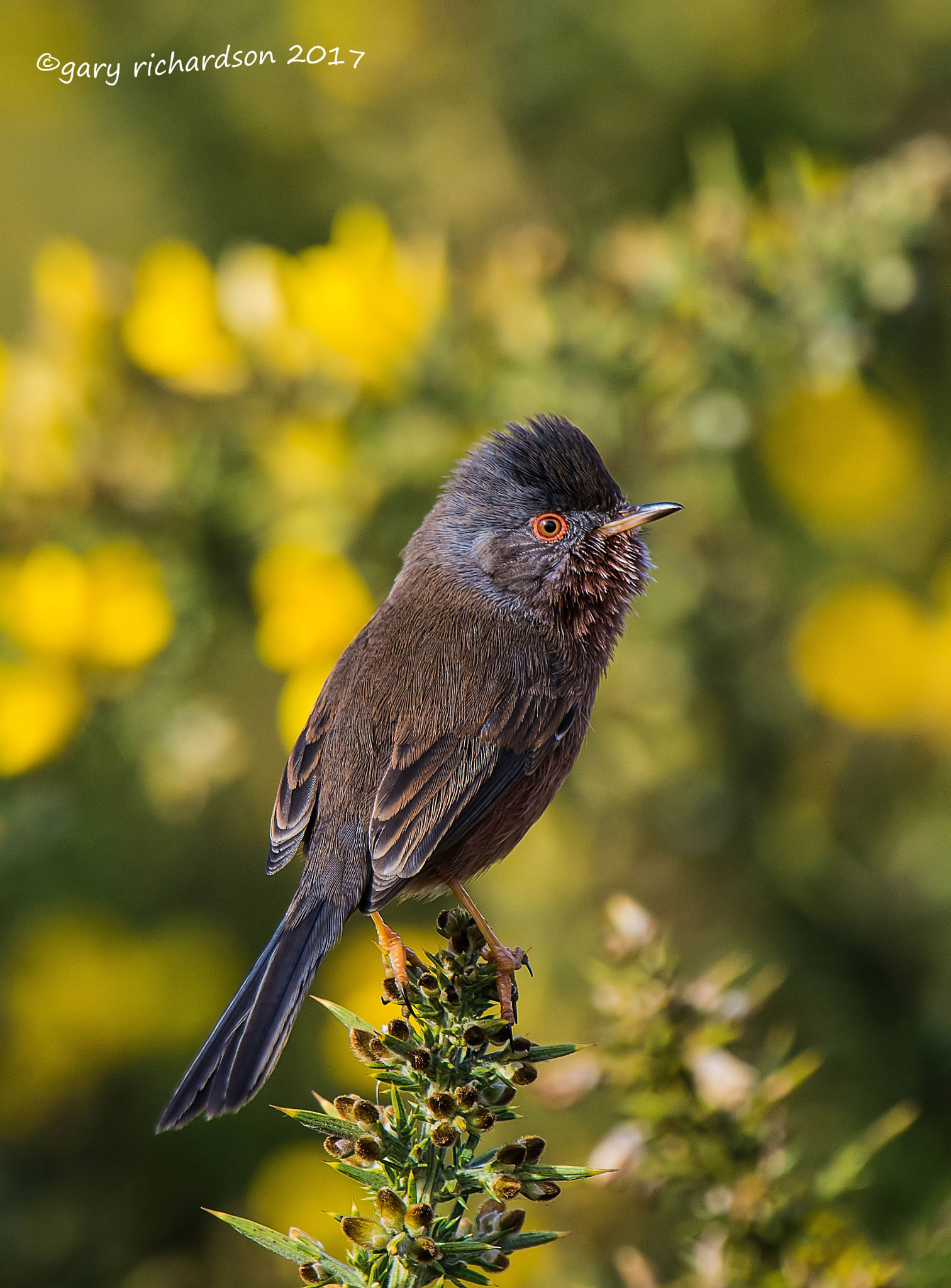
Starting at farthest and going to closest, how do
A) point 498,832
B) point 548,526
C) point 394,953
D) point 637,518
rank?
point 548,526 < point 637,518 < point 498,832 < point 394,953

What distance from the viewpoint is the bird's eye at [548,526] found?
3.11 m

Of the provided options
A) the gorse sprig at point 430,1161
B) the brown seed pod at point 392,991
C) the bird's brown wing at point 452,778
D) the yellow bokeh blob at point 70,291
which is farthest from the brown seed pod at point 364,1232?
the yellow bokeh blob at point 70,291

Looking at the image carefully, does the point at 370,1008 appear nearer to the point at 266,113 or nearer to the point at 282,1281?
the point at 282,1281

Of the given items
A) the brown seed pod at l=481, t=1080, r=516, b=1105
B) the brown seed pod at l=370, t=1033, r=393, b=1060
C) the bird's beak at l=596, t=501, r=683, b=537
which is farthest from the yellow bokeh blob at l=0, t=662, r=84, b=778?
the brown seed pod at l=481, t=1080, r=516, b=1105

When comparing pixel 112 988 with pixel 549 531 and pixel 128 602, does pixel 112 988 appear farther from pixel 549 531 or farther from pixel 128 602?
pixel 549 531

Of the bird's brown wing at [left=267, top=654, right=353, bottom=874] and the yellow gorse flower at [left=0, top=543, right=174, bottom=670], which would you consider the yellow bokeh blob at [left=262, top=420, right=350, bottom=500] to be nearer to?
the yellow gorse flower at [left=0, top=543, right=174, bottom=670]

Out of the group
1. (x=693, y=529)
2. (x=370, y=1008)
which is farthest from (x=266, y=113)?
(x=370, y=1008)

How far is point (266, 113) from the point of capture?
4.86 meters

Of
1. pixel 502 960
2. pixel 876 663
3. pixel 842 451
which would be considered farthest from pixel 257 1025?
pixel 842 451

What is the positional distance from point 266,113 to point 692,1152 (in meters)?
4.30

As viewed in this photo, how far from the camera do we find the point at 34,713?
3539 mm

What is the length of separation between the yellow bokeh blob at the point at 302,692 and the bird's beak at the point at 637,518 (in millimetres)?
892

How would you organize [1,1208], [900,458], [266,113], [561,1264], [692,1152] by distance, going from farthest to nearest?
[266,113], [900,458], [1,1208], [561,1264], [692,1152]

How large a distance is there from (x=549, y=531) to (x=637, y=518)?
0.80 ft
